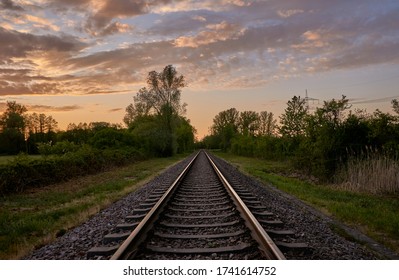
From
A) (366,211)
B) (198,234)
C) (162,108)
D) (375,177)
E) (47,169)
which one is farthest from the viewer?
(162,108)

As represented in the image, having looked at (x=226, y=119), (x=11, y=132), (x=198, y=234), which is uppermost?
(x=226, y=119)

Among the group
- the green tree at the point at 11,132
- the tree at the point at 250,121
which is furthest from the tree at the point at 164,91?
the tree at the point at 250,121

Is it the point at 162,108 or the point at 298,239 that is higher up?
the point at 162,108

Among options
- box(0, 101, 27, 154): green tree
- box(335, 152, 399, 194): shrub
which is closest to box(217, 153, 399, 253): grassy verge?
box(335, 152, 399, 194): shrub

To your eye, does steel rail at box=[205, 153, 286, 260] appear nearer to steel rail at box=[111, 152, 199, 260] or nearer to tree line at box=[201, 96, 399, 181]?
steel rail at box=[111, 152, 199, 260]

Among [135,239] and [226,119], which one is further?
[226,119]

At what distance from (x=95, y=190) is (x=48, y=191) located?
172cm

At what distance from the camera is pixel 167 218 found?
21.5 feet

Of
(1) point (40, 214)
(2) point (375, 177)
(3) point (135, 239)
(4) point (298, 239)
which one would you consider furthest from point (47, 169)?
(2) point (375, 177)

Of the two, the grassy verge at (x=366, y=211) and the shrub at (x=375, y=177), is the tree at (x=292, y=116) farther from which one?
the grassy verge at (x=366, y=211)

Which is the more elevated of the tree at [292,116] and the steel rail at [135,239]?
the tree at [292,116]

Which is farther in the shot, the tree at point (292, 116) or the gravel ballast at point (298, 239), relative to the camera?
the tree at point (292, 116)

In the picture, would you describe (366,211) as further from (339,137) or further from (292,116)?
(292,116)
